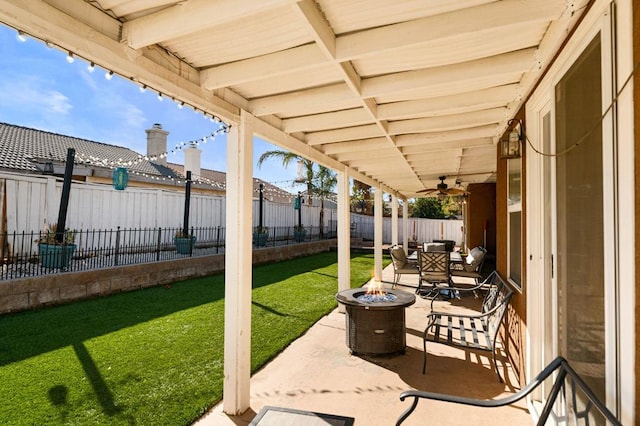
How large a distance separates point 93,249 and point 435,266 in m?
8.34

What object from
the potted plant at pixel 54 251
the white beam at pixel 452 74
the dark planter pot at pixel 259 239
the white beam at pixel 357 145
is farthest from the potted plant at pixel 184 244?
the white beam at pixel 452 74

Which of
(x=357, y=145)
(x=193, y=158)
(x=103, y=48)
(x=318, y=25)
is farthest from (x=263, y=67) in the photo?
(x=193, y=158)

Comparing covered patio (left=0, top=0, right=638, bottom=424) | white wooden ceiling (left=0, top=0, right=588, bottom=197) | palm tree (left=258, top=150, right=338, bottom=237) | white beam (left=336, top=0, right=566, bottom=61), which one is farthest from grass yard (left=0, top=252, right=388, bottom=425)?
palm tree (left=258, top=150, right=338, bottom=237)

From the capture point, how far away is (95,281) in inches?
273

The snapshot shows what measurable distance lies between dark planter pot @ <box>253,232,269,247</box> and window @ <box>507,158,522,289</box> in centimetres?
1017

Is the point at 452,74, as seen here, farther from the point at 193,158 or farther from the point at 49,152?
the point at 193,158

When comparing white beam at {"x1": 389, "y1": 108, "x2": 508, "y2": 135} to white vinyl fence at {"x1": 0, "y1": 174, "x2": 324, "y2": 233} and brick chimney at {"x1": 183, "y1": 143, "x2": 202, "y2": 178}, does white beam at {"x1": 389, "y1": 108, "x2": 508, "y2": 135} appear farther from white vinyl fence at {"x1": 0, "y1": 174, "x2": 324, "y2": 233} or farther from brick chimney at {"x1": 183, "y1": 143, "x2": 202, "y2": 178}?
brick chimney at {"x1": 183, "y1": 143, "x2": 202, "y2": 178}

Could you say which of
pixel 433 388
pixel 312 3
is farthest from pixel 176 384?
pixel 312 3

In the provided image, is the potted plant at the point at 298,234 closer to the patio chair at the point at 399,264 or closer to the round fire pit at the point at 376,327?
the patio chair at the point at 399,264

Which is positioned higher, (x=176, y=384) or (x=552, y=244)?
(x=552, y=244)

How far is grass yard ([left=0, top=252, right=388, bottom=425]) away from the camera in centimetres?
283

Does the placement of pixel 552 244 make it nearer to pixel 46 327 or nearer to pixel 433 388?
pixel 433 388

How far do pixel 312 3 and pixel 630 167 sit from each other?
5.53 feet

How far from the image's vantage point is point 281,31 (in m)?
2.04
